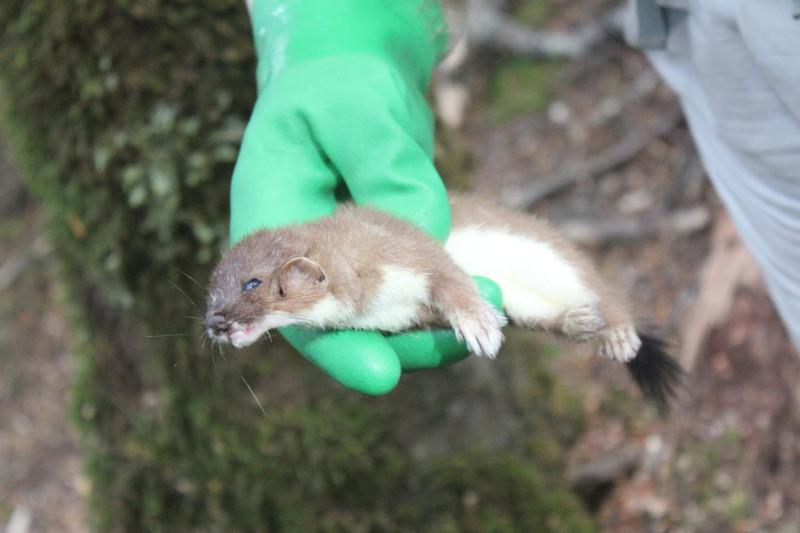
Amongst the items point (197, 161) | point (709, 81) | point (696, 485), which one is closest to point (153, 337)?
point (197, 161)

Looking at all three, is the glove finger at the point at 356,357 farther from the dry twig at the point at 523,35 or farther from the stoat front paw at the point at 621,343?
the dry twig at the point at 523,35

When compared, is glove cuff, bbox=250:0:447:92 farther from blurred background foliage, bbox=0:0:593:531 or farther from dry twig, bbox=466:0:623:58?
dry twig, bbox=466:0:623:58

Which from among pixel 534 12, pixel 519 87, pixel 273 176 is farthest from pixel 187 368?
pixel 534 12

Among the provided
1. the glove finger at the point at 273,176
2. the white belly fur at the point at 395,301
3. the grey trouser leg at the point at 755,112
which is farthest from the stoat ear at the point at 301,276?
the grey trouser leg at the point at 755,112

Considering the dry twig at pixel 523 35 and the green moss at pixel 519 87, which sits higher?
the dry twig at pixel 523 35

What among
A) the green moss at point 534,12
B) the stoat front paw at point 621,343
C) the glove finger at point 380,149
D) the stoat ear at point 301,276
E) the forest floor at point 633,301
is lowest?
the forest floor at point 633,301
